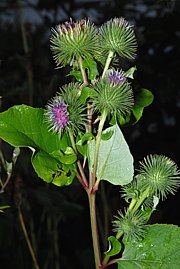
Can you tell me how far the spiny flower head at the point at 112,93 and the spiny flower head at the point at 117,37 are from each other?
2 cm

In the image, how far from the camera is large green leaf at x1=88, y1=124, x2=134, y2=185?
0.42m

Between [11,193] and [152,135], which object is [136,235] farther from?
[152,135]

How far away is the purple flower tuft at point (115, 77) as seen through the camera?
0.39 m

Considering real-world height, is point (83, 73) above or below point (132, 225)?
above

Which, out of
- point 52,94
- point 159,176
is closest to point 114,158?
point 159,176

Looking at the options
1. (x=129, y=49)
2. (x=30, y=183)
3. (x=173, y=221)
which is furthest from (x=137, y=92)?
(x=173, y=221)

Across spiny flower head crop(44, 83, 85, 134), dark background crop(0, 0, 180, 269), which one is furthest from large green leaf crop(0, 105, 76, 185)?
dark background crop(0, 0, 180, 269)

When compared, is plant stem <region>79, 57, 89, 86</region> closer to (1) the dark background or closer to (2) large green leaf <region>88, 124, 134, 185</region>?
(2) large green leaf <region>88, 124, 134, 185</region>

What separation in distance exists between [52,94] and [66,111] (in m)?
0.76

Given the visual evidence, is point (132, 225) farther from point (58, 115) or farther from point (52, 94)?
point (52, 94)

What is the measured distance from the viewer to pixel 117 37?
16.1 inches

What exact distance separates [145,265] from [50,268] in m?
0.77

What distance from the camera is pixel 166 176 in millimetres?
412

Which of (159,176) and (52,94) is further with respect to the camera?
(52,94)
